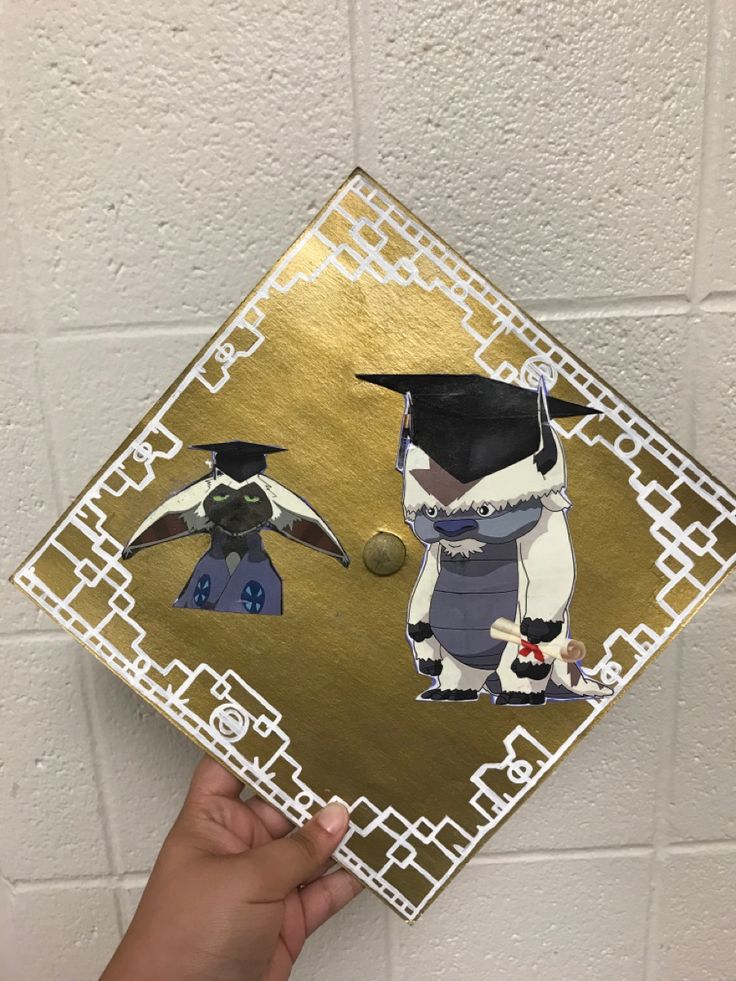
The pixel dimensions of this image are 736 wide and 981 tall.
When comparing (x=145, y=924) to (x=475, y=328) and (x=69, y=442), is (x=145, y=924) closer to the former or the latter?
(x=69, y=442)

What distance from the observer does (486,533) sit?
1.77 ft

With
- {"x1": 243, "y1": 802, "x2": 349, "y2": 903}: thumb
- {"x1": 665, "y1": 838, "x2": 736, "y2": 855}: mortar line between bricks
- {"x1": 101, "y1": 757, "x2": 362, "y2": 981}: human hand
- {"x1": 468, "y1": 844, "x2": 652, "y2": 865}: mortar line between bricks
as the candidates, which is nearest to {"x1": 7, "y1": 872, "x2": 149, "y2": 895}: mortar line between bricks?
{"x1": 101, "y1": 757, "x2": 362, "y2": 981}: human hand

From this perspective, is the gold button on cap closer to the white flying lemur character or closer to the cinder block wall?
the white flying lemur character

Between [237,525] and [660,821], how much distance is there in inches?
23.0

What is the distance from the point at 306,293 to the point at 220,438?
14 centimetres

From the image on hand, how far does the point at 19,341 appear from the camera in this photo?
2.03 feet

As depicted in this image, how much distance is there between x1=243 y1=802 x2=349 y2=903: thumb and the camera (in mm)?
551

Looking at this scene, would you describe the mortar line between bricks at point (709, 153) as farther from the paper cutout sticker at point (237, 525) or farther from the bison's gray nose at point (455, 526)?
the paper cutout sticker at point (237, 525)

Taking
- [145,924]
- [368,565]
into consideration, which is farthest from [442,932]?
[368,565]

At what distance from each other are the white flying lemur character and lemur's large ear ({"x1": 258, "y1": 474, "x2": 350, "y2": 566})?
0.23 ft

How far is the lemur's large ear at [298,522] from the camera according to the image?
54cm

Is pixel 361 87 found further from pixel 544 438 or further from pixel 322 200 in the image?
pixel 544 438

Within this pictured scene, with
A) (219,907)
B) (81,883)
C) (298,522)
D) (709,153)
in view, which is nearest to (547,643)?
(298,522)

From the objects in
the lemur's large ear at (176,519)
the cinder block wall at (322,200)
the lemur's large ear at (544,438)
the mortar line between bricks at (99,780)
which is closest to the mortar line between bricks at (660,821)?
the cinder block wall at (322,200)
